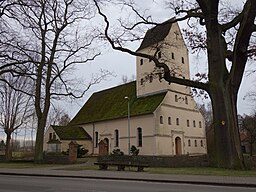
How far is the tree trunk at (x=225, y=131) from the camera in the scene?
21625 millimetres

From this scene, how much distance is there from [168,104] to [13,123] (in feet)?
71.9

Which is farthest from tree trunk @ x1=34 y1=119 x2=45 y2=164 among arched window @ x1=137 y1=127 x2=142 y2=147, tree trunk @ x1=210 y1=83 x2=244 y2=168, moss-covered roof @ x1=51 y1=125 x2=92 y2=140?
moss-covered roof @ x1=51 y1=125 x2=92 y2=140

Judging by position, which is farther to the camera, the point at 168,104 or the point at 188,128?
the point at 188,128

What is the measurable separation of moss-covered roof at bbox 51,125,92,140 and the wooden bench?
28.0 m

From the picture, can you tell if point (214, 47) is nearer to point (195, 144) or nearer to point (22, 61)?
point (22, 61)

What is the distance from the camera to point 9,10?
75.8 feet

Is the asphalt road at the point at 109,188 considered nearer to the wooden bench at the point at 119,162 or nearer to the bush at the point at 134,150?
the wooden bench at the point at 119,162

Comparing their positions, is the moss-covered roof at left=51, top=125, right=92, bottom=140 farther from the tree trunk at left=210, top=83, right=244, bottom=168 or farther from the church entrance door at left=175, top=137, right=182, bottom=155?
the tree trunk at left=210, top=83, right=244, bottom=168

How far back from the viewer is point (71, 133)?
5334cm

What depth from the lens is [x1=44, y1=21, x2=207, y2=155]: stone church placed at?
43.4 metres

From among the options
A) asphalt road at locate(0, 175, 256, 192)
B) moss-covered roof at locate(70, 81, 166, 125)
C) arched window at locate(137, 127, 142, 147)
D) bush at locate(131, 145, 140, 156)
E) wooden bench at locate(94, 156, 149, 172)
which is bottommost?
asphalt road at locate(0, 175, 256, 192)

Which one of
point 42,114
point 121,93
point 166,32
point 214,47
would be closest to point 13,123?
point 42,114

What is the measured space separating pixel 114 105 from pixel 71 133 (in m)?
8.38

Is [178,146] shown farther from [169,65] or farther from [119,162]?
[119,162]
